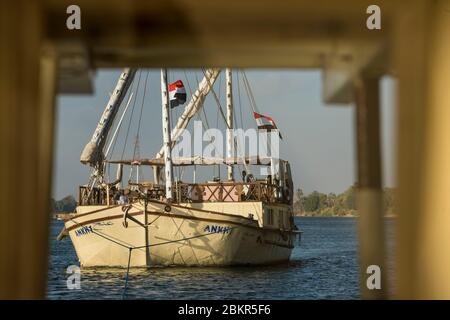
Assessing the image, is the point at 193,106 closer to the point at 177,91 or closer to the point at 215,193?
the point at 177,91

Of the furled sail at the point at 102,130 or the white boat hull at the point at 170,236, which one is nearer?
the furled sail at the point at 102,130

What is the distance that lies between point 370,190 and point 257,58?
0.42 meters

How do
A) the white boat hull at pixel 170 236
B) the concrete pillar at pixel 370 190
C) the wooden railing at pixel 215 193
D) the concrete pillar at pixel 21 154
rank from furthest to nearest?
the white boat hull at pixel 170 236 → the wooden railing at pixel 215 193 → the concrete pillar at pixel 370 190 → the concrete pillar at pixel 21 154

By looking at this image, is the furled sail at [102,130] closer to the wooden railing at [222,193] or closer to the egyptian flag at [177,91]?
the egyptian flag at [177,91]

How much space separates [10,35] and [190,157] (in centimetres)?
94

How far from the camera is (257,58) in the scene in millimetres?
1637

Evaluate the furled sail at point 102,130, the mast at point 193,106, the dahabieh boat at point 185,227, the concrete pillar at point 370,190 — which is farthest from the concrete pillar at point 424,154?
the dahabieh boat at point 185,227

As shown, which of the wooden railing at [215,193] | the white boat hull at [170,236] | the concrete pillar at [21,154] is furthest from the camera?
the white boat hull at [170,236]

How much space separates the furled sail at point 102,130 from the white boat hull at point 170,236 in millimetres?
4335

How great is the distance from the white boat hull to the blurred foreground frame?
16.9 feet

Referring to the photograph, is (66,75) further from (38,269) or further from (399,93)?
(399,93)

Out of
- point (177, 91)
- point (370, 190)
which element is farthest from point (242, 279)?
point (370, 190)

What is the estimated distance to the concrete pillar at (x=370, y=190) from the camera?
158 cm

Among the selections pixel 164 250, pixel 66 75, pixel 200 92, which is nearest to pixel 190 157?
pixel 200 92
